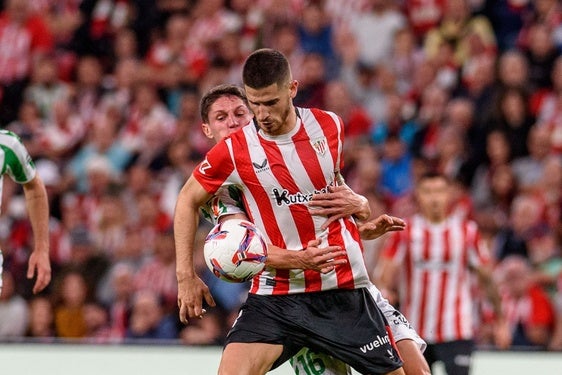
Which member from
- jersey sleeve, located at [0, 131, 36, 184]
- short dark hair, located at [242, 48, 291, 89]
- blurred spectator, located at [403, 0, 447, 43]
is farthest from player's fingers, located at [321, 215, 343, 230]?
blurred spectator, located at [403, 0, 447, 43]

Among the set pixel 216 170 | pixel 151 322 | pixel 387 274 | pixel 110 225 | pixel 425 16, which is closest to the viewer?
pixel 216 170

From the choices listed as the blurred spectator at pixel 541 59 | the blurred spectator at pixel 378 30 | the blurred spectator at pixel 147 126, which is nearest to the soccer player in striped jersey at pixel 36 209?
the blurred spectator at pixel 147 126

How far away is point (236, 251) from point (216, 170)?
1.36ft

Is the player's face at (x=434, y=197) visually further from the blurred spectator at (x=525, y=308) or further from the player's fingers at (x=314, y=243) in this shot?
the player's fingers at (x=314, y=243)

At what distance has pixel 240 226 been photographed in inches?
210

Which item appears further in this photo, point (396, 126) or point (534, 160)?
point (396, 126)

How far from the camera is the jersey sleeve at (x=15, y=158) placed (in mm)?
6020

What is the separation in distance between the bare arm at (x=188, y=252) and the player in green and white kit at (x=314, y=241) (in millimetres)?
171

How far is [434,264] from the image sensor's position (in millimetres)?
8070

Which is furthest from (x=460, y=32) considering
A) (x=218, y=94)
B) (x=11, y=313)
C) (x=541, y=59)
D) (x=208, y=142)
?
(x=218, y=94)

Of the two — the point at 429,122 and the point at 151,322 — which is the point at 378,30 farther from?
the point at 151,322

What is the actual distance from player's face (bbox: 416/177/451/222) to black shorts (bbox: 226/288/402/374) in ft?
8.41

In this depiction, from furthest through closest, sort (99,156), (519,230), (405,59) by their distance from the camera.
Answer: (99,156) → (405,59) → (519,230)

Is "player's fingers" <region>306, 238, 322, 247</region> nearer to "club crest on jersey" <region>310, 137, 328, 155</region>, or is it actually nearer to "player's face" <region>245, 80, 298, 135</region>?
"club crest on jersey" <region>310, 137, 328, 155</region>
